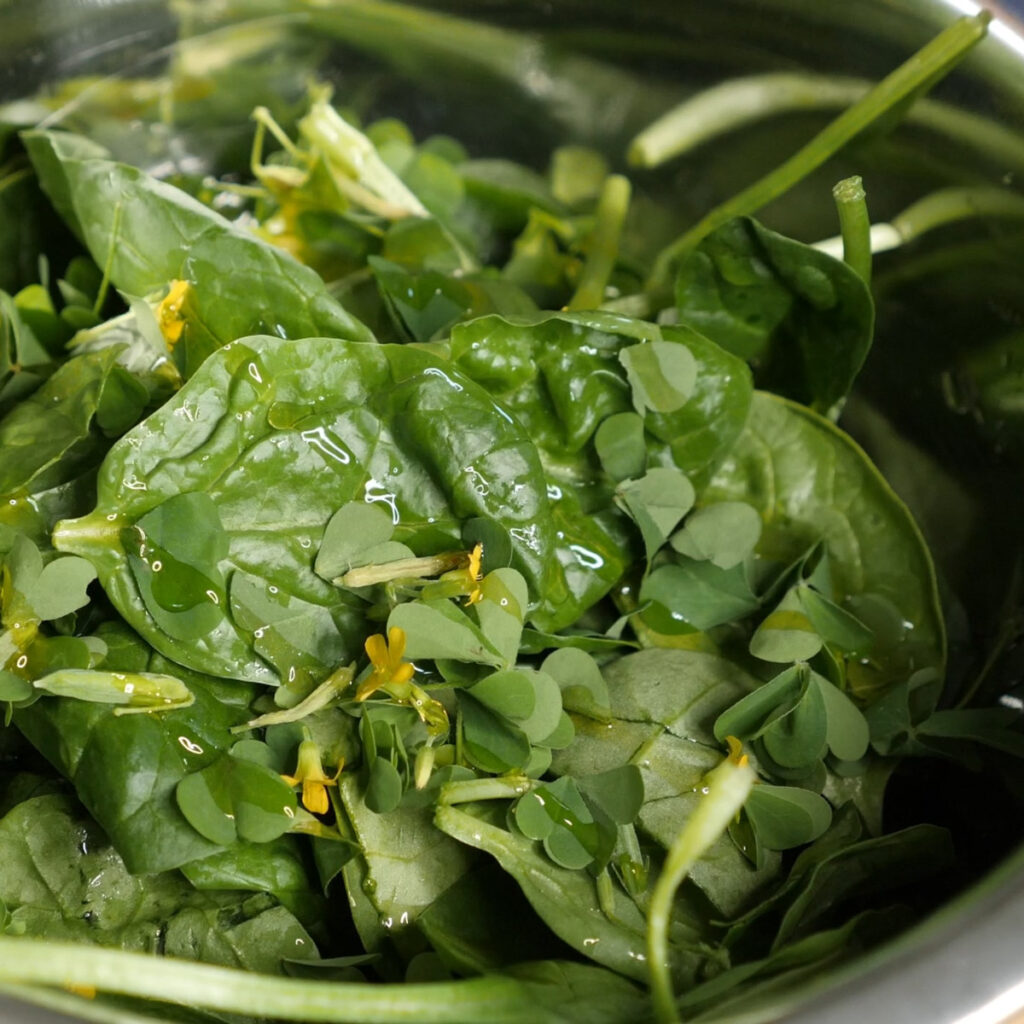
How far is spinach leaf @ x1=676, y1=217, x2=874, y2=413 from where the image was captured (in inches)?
27.3

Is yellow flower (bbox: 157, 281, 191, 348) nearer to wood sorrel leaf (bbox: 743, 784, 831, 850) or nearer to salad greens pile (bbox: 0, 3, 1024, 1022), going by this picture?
salad greens pile (bbox: 0, 3, 1024, 1022)

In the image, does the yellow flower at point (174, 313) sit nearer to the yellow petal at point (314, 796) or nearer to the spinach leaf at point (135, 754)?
the spinach leaf at point (135, 754)

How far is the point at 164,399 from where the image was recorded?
25.6 inches

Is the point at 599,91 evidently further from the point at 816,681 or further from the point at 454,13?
the point at 816,681

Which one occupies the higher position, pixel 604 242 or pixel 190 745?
pixel 604 242

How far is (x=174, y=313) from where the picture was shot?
0.65 m

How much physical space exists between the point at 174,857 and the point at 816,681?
15.0 inches

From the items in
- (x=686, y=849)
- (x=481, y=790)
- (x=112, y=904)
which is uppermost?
(x=686, y=849)

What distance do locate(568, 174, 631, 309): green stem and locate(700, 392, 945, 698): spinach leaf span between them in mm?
173

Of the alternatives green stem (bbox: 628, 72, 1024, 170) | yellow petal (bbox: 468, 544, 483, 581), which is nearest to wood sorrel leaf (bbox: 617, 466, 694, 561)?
yellow petal (bbox: 468, 544, 483, 581)

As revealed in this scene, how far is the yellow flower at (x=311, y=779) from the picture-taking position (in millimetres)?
569

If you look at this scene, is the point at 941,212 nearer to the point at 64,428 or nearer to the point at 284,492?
the point at 284,492

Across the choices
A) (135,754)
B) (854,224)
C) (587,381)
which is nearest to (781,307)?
(854,224)

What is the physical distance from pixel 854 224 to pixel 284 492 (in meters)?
0.42
